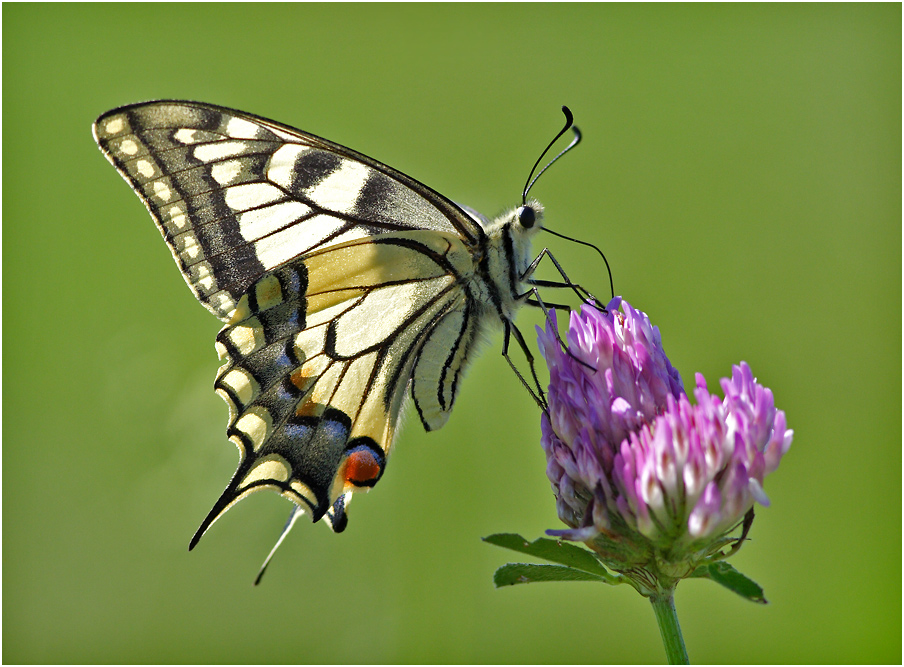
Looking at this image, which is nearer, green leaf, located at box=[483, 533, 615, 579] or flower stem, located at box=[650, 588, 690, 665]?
flower stem, located at box=[650, 588, 690, 665]

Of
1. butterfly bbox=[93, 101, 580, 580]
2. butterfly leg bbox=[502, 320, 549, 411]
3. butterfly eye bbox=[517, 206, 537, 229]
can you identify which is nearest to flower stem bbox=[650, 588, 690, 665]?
butterfly leg bbox=[502, 320, 549, 411]

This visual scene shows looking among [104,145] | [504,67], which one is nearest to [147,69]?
[504,67]

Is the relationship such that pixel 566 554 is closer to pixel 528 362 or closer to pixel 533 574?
pixel 533 574

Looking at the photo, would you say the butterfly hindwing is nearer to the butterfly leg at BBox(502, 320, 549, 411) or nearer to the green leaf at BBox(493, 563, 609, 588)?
the butterfly leg at BBox(502, 320, 549, 411)

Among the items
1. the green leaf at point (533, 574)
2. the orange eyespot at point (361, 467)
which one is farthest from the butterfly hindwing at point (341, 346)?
the green leaf at point (533, 574)

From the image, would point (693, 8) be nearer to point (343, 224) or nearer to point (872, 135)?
point (872, 135)
